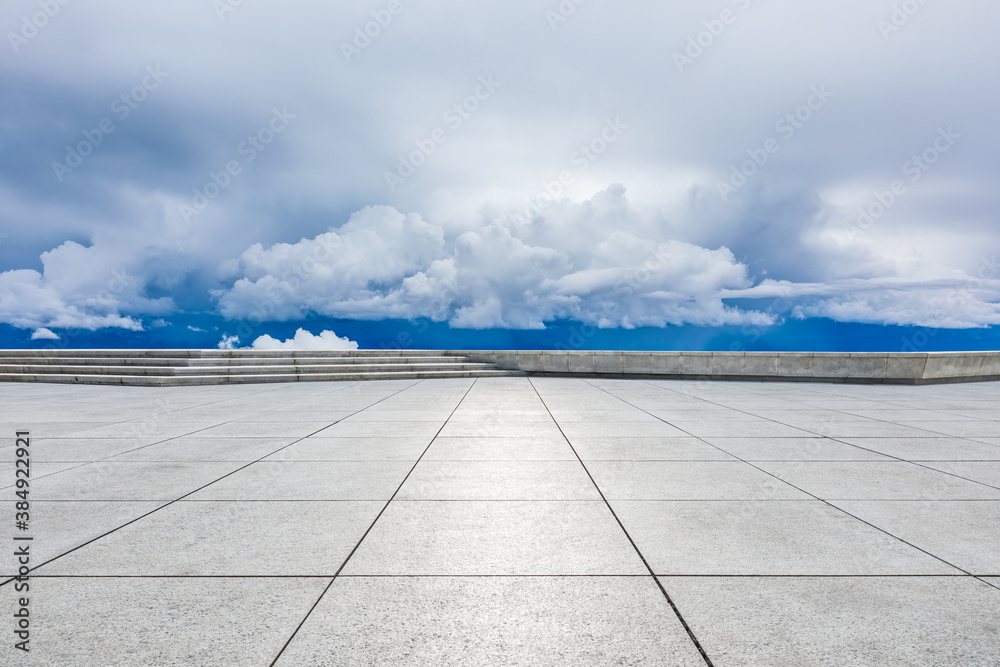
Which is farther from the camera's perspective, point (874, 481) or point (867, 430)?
point (867, 430)

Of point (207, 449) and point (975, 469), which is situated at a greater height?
point (975, 469)

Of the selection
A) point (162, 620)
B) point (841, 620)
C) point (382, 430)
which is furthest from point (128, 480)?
point (841, 620)

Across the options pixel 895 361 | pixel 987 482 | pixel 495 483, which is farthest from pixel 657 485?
pixel 895 361

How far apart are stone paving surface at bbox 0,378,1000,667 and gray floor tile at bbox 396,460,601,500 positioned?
3 centimetres

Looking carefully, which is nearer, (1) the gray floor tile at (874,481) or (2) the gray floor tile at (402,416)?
(1) the gray floor tile at (874,481)

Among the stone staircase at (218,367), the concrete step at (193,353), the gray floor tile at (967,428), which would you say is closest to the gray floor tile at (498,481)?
the gray floor tile at (967,428)

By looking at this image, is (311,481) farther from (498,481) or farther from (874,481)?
(874,481)

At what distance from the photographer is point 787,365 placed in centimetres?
1630

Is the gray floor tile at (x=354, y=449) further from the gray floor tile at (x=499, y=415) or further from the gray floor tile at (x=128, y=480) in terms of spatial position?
the gray floor tile at (x=499, y=415)

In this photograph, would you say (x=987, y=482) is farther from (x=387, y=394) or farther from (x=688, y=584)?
(x=387, y=394)

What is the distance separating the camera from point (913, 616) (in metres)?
2.52

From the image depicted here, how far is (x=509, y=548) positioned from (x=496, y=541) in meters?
0.14

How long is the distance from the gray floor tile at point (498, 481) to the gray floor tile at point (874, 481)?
202 cm

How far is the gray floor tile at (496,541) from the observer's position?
2.96 meters
